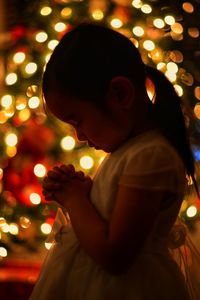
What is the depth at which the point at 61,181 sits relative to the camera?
725 millimetres

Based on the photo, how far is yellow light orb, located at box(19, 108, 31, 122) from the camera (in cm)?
144

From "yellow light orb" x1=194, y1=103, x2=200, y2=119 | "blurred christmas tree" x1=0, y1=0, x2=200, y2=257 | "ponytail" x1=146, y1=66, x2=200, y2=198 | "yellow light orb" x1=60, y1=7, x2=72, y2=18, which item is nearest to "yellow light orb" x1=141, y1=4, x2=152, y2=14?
"blurred christmas tree" x1=0, y1=0, x2=200, y2=257

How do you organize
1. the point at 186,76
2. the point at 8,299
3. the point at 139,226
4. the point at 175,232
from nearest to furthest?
the point at 139,226 → the point at 175,232 → the point at 186,76 → the point at 8,299

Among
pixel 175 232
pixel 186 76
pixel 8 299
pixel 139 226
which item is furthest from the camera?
pixel 8 299

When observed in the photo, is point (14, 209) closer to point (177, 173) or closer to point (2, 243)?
point (2, 243)

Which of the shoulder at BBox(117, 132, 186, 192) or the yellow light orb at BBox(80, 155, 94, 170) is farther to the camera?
the yellow light orb at BBox(80, 155, 94, 170)

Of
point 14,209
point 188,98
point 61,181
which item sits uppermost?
point 61,181

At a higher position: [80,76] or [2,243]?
[80,76]

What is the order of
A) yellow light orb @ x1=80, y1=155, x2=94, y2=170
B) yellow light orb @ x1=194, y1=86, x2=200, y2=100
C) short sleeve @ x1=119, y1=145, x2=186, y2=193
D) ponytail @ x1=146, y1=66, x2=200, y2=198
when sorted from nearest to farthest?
short sleeve @ x1=119, y1=145, x2=186, y2=193, ponytail @ x1=146, y1=66, x2=200, y2=198, yellow light orb @ x1=80, y1=155, x2=94, y2=170, yellow light orb @ x1=194, y1=86, x2=200, y2=100

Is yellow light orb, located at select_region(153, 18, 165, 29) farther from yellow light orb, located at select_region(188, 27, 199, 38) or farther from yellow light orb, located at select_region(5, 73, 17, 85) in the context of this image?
yellow light orb, located at select_region(5, 73, 17, 85)

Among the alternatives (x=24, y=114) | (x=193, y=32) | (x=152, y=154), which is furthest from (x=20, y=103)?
(x=152, y=154)

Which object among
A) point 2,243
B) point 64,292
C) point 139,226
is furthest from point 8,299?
point 139,226

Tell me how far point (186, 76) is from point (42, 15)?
51cm

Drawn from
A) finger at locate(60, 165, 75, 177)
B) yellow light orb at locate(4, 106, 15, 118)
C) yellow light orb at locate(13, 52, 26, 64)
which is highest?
finger at locate(60, 165, 75, 177)
